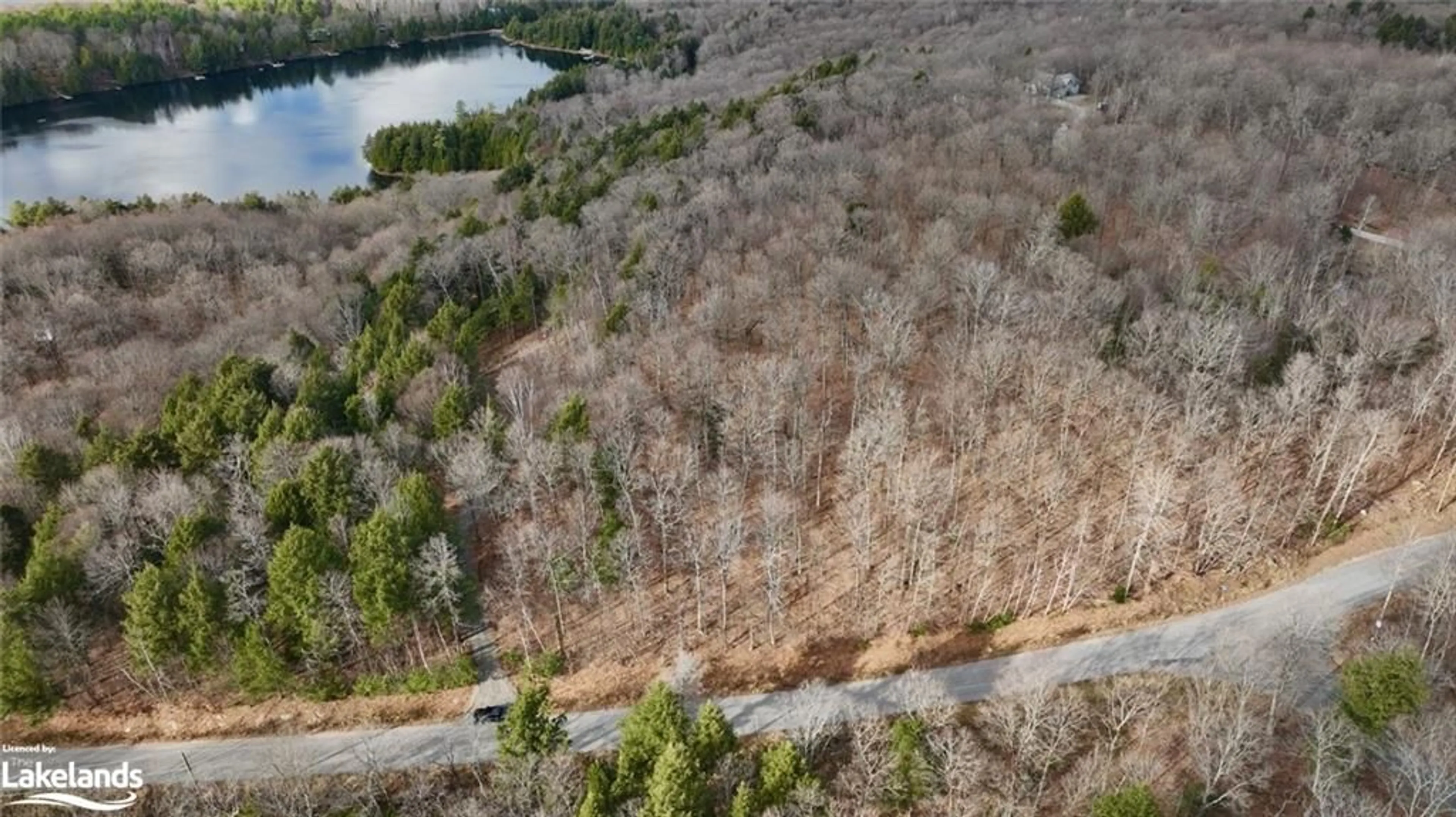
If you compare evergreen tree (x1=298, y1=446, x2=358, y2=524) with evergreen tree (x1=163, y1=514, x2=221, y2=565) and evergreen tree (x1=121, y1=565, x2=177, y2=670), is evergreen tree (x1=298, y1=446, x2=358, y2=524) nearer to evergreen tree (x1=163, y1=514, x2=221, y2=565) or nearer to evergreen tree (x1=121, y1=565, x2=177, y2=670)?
evergreen tree (x1=163, y1=514, x2=221, y2=565)

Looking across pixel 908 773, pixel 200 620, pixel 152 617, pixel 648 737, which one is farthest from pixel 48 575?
pixel 908 773

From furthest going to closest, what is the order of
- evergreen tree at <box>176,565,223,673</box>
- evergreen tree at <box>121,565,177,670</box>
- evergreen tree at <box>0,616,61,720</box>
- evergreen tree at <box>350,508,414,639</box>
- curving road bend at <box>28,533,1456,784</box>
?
evergreen tree at <box>350,508,414,639</box> < evergreen tree at <box>176,565,223,673</box> < curving road bend at <box>28,533,1456,784</box> < evergreen tree at <box>121,565,177,670</box> < evergreen tree at <box>0,616,61,720</box>

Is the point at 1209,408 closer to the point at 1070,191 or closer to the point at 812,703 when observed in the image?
the point at 812,703

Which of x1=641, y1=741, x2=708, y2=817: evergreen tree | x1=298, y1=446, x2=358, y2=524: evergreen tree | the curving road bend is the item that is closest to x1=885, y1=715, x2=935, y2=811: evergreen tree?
the curving road bend

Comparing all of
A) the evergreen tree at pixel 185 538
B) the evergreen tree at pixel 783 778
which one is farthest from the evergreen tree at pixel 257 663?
the evergreen tree at pixel 783 778

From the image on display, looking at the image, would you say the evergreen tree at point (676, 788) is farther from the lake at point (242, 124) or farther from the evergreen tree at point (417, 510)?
the lake at point (242, 124)

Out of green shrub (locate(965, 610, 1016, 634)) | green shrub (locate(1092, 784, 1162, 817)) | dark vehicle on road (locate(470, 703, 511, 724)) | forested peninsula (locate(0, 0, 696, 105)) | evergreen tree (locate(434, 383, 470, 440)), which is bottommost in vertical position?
dark vehicle on road (locate(470, 703, 511, 724))

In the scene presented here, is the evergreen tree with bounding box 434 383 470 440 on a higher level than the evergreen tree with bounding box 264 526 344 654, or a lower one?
higher
